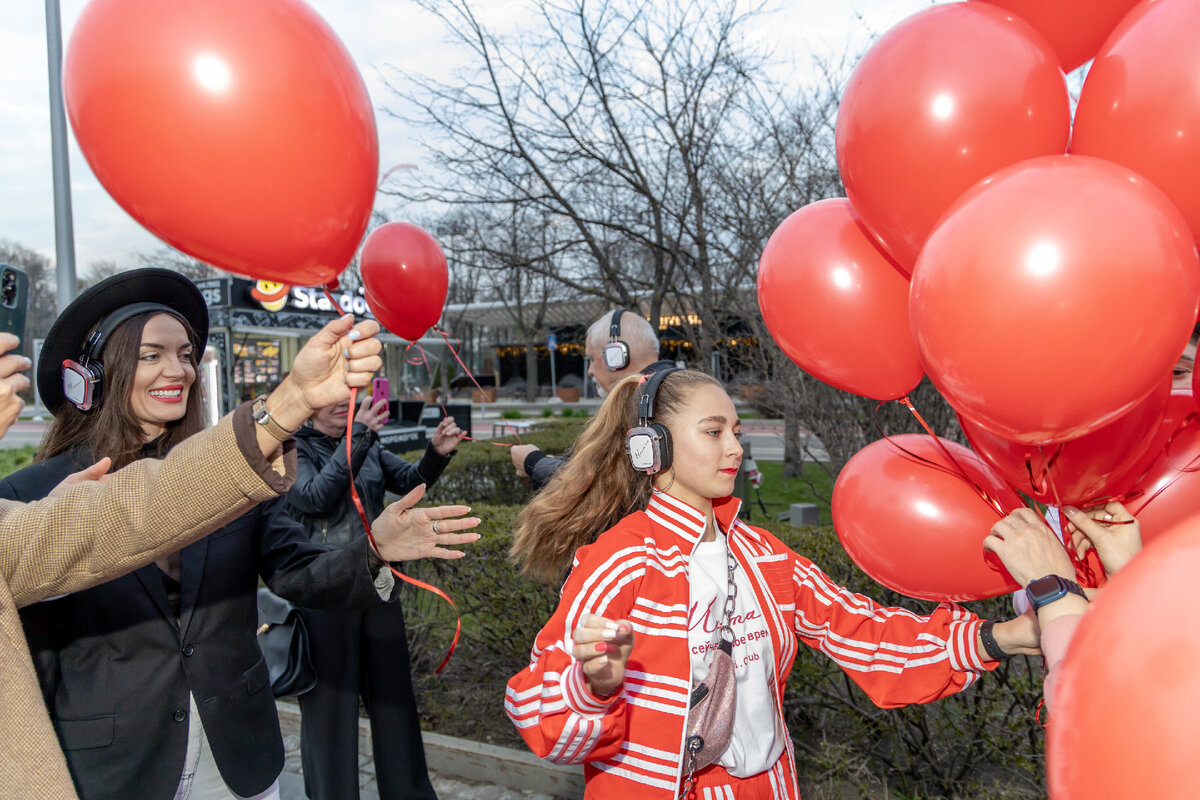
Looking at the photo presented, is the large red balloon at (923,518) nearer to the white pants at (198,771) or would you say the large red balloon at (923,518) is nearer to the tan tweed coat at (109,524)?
the tan tweed coat at (109,524)

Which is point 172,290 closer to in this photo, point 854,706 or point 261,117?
point 261,117

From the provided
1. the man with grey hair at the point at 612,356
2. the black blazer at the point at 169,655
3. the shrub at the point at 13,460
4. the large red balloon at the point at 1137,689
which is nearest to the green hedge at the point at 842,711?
the man with grey hair at the point at 612,356

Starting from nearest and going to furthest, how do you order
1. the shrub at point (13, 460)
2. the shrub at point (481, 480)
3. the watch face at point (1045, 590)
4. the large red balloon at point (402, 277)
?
the watch face at point (1045, 590), the large red balloon at point (402, 277), the shrub at point (481, 480), the shrub at point (13, 460)

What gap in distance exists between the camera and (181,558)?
2.08 m

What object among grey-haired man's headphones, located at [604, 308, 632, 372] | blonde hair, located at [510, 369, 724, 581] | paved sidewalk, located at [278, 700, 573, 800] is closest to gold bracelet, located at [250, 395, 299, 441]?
blonde hair, located at [510, 369, 724, 581]

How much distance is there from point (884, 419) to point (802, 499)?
3812 millimetres

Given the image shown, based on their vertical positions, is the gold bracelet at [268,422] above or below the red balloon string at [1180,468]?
above

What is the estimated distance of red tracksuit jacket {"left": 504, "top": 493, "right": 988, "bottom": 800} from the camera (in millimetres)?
1588

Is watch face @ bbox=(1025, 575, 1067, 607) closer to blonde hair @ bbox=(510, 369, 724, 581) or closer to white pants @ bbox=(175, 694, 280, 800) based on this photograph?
blonde hair @ bbox=(510, 369, 724, 581)

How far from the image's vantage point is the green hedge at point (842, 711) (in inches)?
122

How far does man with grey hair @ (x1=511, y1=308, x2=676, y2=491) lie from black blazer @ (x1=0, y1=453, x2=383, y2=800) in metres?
1.23

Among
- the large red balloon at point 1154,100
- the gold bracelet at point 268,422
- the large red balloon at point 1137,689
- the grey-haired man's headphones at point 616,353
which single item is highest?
the large red balloon at point 1154,100

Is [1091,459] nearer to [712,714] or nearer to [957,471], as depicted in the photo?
[957,471]

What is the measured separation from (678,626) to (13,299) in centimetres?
241
